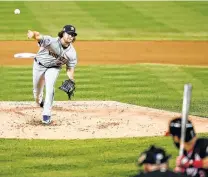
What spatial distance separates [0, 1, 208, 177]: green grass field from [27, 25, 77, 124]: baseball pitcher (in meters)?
1.78

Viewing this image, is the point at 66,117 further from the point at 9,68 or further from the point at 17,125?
the point at 9,68

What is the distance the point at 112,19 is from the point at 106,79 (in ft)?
39.6

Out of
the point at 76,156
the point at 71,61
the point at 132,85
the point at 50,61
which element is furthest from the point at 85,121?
the point at 132,85

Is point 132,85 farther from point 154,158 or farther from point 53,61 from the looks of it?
point 154,158

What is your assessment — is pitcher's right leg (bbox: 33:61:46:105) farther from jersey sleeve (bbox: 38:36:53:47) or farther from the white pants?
jersey sleeve (bbox: 38:36:53:47)

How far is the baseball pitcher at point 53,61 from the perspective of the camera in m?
17.1

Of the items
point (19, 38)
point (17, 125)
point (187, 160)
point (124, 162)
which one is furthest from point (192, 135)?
point (19, 38)

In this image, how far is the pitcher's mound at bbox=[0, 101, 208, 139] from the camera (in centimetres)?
1680

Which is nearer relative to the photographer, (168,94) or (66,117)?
(66,117)

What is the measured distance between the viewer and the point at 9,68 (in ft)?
81.8

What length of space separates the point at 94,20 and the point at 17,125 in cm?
1748

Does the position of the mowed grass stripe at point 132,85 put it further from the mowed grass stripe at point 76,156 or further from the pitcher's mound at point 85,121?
the mowed grass stripe at point 76,156

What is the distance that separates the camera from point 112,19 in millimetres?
34812

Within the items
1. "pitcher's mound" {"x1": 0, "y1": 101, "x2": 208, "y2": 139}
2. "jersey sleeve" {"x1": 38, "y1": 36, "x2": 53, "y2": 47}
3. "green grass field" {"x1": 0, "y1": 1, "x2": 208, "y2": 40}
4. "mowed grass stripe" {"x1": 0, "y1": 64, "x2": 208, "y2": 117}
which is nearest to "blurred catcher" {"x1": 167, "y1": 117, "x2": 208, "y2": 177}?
"pitcher's mound" {"x1": 0, "y1": 101, "x2": 208, "y2": 139}
